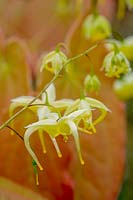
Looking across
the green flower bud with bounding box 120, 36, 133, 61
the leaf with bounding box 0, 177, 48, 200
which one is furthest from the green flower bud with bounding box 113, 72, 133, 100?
the leaf with bounding box 0, 177, 48, 200

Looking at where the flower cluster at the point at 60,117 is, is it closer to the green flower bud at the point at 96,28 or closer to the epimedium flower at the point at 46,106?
the epimedium flower at the point at 46,106

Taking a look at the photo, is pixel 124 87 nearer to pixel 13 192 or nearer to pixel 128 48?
pixel 128 48

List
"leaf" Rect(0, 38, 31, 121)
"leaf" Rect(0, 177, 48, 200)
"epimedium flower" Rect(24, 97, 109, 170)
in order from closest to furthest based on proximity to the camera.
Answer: "epimedium flower" Rect(24, 97, 109, 170) → "leaf" Rect(0, 177, 48, 200) → "leaf" Rect(0, 38, 31, 121)

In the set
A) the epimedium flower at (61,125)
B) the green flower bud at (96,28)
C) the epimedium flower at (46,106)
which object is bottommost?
the epimedium flower at (61,125)

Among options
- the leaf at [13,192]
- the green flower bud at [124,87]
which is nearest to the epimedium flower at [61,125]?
the leaf at [13,192]

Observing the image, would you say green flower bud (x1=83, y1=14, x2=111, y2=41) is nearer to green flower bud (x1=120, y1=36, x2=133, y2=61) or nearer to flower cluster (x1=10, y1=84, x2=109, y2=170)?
green flower bud (x1=120, y1=36, x2=133, y2=61)
